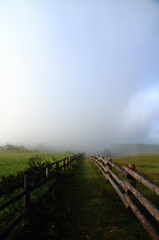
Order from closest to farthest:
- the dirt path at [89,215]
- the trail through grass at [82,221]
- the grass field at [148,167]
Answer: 1. the trail through grass at [82,221]
2. the dirt path at [89,215]
3. the grass field at [148,167]

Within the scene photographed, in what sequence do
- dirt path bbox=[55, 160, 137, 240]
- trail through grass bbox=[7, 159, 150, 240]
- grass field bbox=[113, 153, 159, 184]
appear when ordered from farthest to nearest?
grass field bbox=[113, 153, 159, 184] → dirt path bbox=[55, 160, 137, 240] → trail through grass bbox=[7, 159, 150, 240]

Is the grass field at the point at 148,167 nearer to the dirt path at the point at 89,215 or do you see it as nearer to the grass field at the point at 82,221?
the grass field at the point at 82,221

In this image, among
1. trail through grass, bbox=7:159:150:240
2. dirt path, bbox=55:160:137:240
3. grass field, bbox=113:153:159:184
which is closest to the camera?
trail through grass, bbox=7:159:150:240

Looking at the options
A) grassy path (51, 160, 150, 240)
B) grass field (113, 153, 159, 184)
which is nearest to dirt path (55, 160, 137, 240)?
grassy path (51, 160, 150, 240)

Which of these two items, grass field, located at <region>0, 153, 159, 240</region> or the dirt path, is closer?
grass field, located at <region>0, 153, 159, 240</region>

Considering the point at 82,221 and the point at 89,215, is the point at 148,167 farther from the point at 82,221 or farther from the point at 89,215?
the point at 82,221

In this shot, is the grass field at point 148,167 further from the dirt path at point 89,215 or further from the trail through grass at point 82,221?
the trail through grass at point 82,221

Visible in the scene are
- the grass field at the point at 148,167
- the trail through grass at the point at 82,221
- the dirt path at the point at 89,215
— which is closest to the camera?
the trail through grass at the point at 82,221

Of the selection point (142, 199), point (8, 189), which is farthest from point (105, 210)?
point (8, 189)

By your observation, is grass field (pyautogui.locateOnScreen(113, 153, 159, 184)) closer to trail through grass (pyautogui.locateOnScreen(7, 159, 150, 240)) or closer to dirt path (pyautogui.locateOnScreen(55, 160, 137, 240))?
dirt path (pyautogui.locateOnScreen(55, 160, 137, 240))

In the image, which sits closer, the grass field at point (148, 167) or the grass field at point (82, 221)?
the grass field at point (82, 221)

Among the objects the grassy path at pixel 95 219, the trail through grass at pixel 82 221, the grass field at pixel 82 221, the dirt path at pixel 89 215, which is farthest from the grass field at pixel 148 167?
the trail through grass at pixel 82 221

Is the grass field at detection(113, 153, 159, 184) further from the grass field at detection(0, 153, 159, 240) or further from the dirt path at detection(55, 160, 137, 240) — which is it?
the dirt path at detection(55, 160, 137, 240)

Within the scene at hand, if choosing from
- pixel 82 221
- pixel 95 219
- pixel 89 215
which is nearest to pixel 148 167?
pixel 89 215
